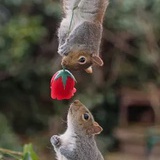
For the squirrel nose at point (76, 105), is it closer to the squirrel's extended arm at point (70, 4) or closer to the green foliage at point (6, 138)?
the squirrel's extended arm at point (70, 4)

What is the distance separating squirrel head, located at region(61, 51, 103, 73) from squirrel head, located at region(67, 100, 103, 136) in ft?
0.22

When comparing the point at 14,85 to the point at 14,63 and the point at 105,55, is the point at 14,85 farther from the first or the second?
the point at 105,55

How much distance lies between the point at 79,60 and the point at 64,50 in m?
0.03

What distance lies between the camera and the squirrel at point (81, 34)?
0.70 meters

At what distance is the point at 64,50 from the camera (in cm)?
71

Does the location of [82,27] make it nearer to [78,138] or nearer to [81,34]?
[81,34]

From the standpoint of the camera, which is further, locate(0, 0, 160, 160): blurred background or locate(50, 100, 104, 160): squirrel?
locate(0, 0, 160, 160): blurred background

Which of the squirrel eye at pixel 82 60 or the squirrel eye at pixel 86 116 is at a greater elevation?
the squirrel eye at pixel 82 60

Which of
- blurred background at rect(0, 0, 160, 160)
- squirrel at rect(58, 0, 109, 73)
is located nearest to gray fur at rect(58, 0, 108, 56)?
squirrel at rect(58, 0, 109, 73)

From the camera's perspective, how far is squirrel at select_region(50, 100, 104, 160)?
2.43 feet

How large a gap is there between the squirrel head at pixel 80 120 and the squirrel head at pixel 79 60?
0.22 ft

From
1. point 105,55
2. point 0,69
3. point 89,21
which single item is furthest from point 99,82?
point 89,21

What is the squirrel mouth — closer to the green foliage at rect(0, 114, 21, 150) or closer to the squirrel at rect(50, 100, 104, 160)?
the squirrel at rect(50, 100, 104, 160)

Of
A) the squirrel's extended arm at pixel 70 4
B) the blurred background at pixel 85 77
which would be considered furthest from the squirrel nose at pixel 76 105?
the blurred background at pixel 85 77
